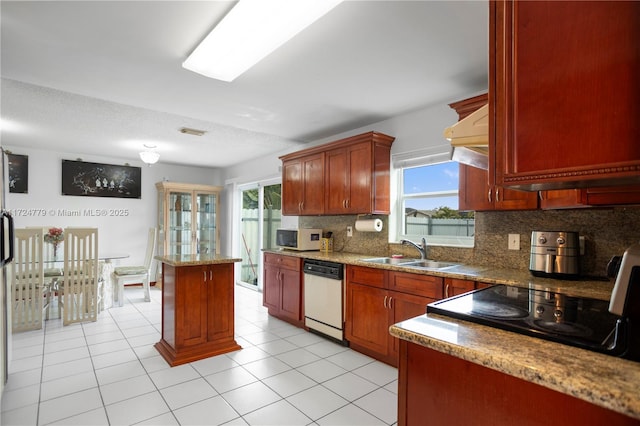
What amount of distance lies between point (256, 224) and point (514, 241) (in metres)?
4.54

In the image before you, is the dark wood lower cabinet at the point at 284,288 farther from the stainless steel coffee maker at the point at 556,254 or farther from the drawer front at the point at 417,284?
the stainless steel coffee maker at the point at 556,254

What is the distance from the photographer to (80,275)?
3.99 m

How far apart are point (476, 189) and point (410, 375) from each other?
1899 mm

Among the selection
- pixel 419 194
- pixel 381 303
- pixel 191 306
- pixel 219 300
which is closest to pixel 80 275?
pixel 191 306

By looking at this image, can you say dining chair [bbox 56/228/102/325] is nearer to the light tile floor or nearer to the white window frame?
the light tile floor

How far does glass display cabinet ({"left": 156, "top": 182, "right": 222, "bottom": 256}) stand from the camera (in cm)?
621

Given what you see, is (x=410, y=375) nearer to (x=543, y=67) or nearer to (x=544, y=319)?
(x=544, y=319)

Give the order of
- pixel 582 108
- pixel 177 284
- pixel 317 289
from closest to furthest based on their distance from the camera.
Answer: pixel 582 108 < pixel 177 284 < pixel 317 289

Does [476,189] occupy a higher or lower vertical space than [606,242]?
higher

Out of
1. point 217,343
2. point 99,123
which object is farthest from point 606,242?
point 99,123

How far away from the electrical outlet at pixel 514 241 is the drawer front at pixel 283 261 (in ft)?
7.11

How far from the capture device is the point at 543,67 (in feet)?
3.13

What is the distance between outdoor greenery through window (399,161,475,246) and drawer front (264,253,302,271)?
1.26 meters

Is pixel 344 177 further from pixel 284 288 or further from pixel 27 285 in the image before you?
pixel 27 285
